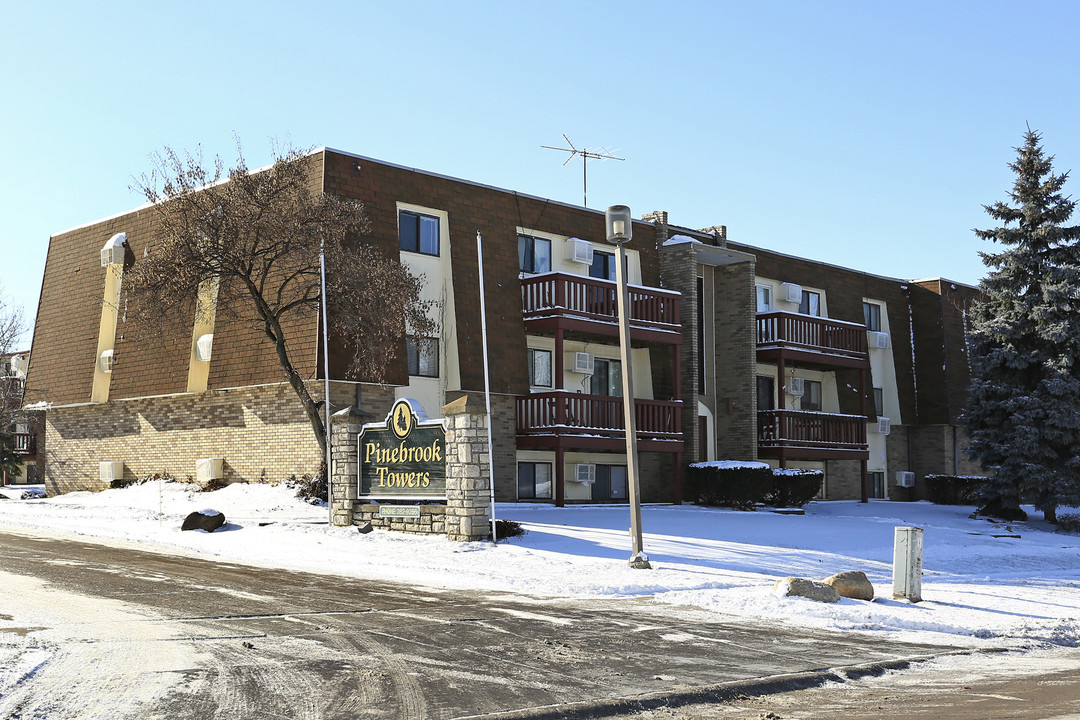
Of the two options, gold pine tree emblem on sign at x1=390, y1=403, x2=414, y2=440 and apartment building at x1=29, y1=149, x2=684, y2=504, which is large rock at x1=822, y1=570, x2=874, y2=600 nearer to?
gold pine tree emblem on sign at x1=390, y1=403, x2=414, y2=440

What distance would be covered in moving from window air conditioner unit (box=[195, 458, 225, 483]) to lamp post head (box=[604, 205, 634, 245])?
13604 mm

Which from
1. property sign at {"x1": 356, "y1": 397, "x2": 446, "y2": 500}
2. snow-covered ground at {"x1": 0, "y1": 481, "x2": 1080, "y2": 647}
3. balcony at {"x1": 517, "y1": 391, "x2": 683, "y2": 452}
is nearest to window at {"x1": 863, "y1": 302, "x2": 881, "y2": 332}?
snow-covered ground at {"x1": 0, "y1": 481, "x2": 1080, "y2": 647}

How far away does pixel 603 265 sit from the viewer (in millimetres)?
29766

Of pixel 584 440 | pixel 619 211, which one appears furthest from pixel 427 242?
pixel 619 211

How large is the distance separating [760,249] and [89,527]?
21837 mm

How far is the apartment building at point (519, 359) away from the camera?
24922mm

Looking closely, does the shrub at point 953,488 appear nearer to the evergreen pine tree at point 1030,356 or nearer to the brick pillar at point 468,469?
the evergreen pine tree at point 1030,356

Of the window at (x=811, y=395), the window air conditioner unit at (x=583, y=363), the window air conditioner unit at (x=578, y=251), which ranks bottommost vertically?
the window at (x=811, y=395)

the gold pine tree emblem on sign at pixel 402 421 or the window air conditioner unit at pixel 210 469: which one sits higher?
the gold pine tree emblem on sign at pixel 402 421

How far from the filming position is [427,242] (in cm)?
2556

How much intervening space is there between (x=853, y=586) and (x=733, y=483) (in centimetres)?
1431

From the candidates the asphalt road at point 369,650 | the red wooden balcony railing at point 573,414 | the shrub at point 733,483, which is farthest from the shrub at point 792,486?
the asphalt road at point 369,650

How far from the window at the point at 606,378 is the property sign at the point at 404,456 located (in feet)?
31.3

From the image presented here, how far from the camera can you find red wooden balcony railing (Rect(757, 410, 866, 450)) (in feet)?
103
